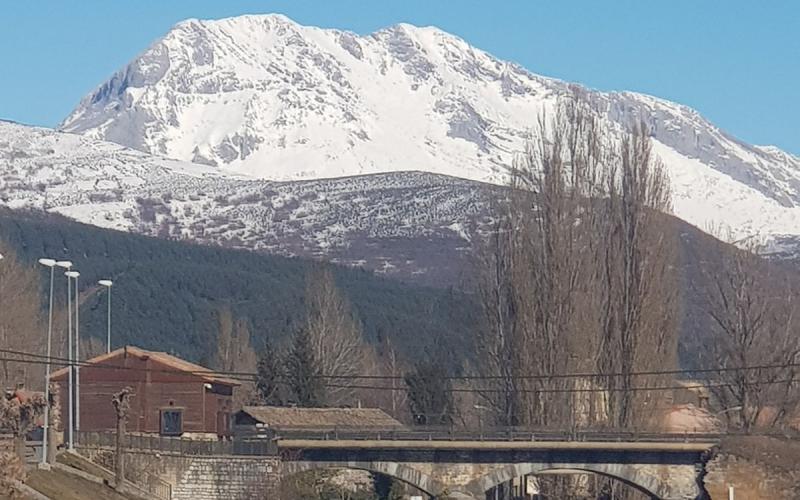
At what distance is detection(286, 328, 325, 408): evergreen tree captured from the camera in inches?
4163

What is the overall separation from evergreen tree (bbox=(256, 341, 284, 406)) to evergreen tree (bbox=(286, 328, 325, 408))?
1.46m

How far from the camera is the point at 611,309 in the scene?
81.7 m

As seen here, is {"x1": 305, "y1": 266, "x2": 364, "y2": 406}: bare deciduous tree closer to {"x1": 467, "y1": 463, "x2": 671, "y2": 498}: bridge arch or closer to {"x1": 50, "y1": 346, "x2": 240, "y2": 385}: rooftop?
{"x1": 50, "y1": 346, "x2": 240, "y2": 385}: rooftop

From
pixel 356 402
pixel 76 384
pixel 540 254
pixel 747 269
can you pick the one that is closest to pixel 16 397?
pixel 76 384

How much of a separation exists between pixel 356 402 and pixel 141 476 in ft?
165

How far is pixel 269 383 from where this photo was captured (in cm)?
10950

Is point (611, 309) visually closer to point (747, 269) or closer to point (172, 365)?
point (747, 269)

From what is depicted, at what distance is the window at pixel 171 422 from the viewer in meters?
84.5

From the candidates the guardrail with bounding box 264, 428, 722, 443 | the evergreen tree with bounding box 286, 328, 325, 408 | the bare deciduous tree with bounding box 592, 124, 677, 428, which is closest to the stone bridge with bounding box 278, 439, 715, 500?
the guardrail with bounding box 264, 428, 722, 443

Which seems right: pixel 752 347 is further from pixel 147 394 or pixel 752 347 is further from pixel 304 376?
pixel 304 376

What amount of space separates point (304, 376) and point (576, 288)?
27943 millimetres

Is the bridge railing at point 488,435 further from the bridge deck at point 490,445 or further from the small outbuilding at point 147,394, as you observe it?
the small outbuilding at point 147,394

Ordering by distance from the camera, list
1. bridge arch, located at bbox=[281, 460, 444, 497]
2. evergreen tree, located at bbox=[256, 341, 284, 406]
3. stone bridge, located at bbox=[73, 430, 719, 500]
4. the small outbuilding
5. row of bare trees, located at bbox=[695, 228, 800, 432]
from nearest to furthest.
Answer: stone bridge, located at bbox=[73, 430, 719, 500] < bridge arch, located at bbox=[281, 460, 444, 497] < row of bare trees, located at bbox=[695, 228, 800, 432] < the small outbuilding < evergreen tree, located at bbox=[256, 341, 284, 406]

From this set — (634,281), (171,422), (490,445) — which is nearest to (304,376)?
(171,422)
